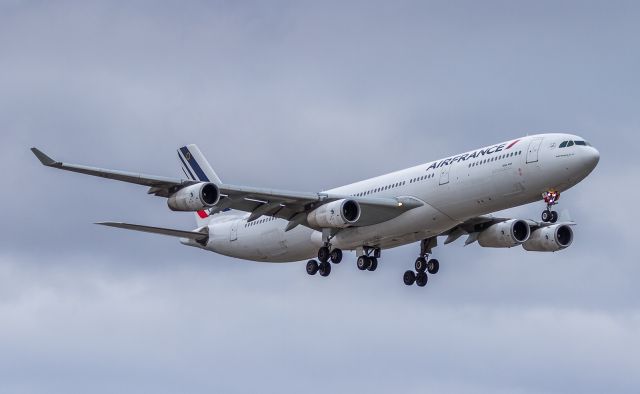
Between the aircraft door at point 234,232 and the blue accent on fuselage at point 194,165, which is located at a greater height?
the blue accent on fuselage at point 194,165

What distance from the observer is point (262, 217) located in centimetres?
9244

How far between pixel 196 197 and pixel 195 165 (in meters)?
24.1

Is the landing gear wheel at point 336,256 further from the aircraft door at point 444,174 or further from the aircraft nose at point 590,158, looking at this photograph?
the aircraft nose at point 590,158

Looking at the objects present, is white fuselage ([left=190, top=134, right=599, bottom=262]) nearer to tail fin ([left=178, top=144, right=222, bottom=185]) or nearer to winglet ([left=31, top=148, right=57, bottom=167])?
tail fin ([left=178, top=144, right=222, bottom=185])

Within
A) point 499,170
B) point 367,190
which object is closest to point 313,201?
point 367,190

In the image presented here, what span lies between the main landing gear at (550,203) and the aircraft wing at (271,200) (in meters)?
7.09

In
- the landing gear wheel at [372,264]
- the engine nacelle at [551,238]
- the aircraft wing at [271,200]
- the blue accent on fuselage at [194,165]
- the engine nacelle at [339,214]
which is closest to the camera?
the aircraft wing at [271,200]

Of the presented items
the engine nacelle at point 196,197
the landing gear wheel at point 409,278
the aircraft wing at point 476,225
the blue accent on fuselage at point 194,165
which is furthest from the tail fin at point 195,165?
the engine nacelle at point 196,197

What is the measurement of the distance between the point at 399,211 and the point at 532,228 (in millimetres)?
11546

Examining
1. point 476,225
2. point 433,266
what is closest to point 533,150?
point 476,225

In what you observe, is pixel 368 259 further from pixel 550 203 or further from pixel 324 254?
pixel 550 203

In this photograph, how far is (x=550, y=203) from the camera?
79.2 metres

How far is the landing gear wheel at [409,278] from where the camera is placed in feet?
301

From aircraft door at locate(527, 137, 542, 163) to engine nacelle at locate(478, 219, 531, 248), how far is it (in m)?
10.7
